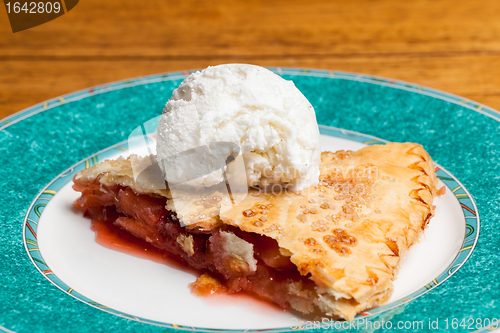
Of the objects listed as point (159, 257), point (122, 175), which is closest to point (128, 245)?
point (159, 257)

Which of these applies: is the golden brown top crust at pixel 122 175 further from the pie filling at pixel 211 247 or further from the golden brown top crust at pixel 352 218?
the golden brown top crust at pixel 352 218

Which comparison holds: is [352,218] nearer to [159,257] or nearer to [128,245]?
[159,257]

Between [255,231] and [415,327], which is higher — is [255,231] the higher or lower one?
the higher one

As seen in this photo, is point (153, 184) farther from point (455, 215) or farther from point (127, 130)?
point (455, 215)

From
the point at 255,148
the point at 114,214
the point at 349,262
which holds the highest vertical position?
the point at 255,148

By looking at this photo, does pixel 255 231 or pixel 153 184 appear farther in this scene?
pixel 153 184

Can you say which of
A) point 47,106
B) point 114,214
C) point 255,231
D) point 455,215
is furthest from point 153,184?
point 455,215

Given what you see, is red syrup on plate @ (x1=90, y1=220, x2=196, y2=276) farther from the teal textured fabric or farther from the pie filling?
the teal textured fabric
